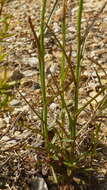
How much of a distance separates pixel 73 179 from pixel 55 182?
0.06 m

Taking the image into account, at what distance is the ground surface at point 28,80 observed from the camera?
130 centimetres

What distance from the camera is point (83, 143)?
1.33 m

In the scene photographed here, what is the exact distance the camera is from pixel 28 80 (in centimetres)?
182

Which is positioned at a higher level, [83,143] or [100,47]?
[100,47]

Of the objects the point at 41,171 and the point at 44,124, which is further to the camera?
the point at 41,171

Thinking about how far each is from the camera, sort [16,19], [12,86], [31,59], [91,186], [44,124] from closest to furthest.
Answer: [44,124]
[91,186]
[12,86]
[31,59]
[16,19]

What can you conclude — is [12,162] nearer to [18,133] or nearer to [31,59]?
[18,133]

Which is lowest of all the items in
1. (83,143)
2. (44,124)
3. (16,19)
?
(83,143)

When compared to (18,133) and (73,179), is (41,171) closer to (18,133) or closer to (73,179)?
(73,179)

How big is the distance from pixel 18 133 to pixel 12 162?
0.61ft

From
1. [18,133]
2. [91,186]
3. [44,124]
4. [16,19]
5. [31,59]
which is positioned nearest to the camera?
[44,124]

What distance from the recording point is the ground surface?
1.30 m

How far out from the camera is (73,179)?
1.23 m

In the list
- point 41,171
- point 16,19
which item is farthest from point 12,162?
point 16,19
